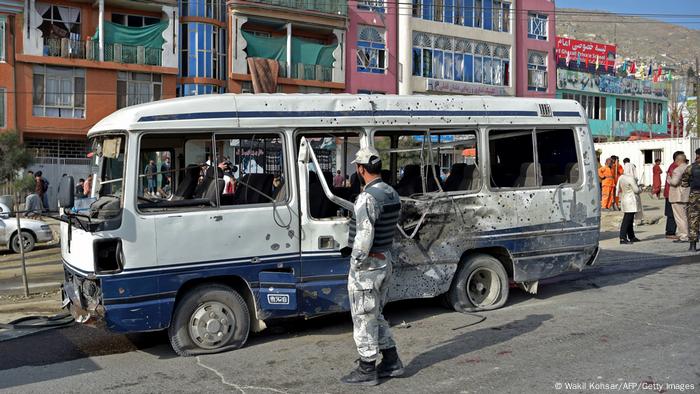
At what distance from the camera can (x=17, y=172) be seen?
84.6 feet

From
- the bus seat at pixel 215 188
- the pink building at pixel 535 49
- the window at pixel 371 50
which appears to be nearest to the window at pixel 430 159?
the bus seat at pixel 215 188

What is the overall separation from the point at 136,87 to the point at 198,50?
3.63 m

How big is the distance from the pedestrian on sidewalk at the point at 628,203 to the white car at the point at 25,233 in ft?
45.8

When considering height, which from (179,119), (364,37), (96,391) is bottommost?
(96,391)

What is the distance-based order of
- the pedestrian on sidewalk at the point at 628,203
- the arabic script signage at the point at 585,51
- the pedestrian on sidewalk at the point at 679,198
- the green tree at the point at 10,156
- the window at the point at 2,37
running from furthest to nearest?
1. the arabic script signage at the point at 585,51
2. the window at the point at 2,37
3. the green tree at the point at 10,156
4. the pedestrian on sidewalk at the point at 628,203
5. the pedestrian on sidewalk at the point at 679,198

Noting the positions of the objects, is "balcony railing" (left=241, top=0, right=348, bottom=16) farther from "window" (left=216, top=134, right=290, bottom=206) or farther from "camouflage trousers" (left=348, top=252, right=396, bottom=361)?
"camouflage trousers" (left=348, top=252, right=396, bottom=361)

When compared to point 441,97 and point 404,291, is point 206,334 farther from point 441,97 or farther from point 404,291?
point 441,97

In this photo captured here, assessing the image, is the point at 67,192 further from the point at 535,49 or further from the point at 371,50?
the point at 535,49

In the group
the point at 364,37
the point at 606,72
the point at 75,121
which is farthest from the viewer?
the point at 606,72

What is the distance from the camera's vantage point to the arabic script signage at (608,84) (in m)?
46.9

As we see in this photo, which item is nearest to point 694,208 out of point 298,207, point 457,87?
point 298,207

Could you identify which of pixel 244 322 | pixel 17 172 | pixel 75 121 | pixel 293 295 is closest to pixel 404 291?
pixel 293 295

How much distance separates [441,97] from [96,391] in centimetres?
465

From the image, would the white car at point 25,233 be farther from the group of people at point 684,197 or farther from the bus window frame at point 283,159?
the group of people at point 684,197
